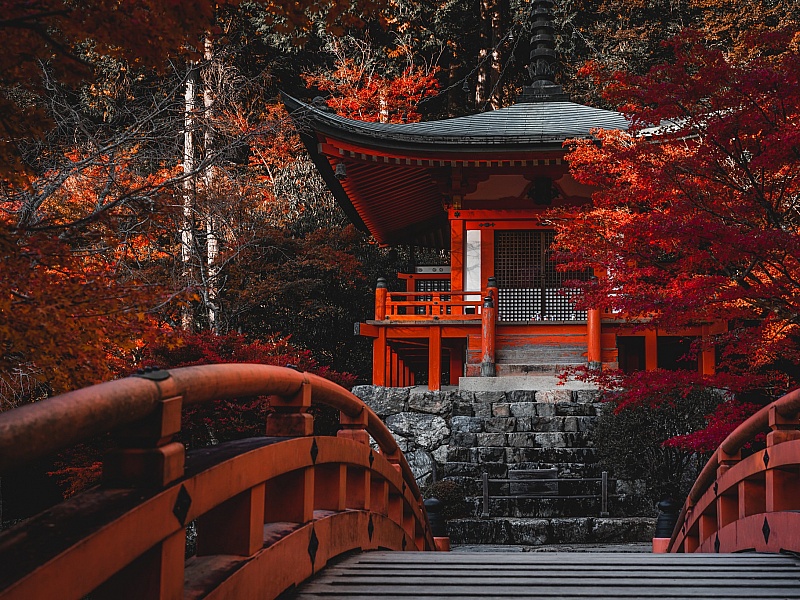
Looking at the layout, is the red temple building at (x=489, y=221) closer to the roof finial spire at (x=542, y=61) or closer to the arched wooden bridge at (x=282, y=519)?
the roof finial spire at (x=542, y=61)

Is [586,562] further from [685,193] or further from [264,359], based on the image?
[264,359]

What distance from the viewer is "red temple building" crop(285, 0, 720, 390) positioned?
1322cm

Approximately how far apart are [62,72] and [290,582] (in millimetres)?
3664

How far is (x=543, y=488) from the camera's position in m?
10.6

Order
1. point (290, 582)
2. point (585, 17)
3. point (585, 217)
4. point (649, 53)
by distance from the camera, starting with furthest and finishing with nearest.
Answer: point (585, 17) → point (649, 53) → point (585, 217) → point (290, 582)

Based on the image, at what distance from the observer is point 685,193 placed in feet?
25.1

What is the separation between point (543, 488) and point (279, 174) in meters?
13.6

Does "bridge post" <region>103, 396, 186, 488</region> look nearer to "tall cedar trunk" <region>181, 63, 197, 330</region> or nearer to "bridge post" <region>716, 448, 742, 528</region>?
"bridge post" <region>716, 448, 742, 528</region>

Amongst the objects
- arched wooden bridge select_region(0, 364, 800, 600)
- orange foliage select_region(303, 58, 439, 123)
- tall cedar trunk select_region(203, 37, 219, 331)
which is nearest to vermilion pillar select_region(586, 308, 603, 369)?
tall cedar trunk select_region(203, 37, 219, 331)

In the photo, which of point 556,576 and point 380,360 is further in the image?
point 380,360

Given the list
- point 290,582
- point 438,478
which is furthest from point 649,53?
point 290,582

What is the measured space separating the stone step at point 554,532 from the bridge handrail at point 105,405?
7.87 metres

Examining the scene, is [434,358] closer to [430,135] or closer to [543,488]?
[543,488]

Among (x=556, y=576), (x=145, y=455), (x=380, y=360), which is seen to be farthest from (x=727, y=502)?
(x=380, y=360)
